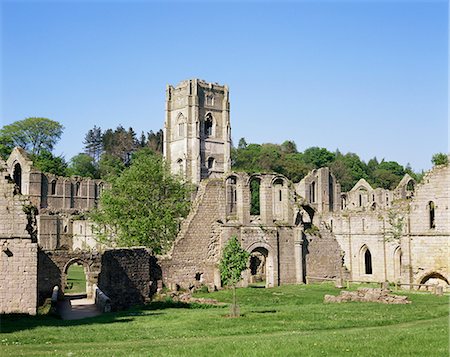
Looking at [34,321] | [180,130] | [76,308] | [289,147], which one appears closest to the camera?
[34,321]

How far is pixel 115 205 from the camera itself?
1319 inches

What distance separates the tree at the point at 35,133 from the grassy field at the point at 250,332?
77.8 metres

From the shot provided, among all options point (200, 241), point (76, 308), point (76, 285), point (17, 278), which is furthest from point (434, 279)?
point (76, 285)

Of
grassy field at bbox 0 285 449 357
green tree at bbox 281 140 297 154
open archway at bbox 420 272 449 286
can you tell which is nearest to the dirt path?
grassy field at bbox 0 285 449 357

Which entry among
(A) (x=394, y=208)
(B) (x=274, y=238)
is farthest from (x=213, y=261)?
(A) (x=394, y=208)

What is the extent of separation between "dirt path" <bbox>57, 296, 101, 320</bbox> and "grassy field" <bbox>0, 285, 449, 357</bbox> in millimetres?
1874

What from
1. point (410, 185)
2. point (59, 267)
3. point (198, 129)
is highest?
point (198, 129)

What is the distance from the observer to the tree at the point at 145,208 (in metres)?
32.8

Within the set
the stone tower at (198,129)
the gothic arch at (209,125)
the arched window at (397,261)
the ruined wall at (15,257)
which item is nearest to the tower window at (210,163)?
the stone tower at (198,129)

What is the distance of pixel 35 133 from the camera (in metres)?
96.8

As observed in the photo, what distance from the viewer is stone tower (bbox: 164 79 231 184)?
100 metres

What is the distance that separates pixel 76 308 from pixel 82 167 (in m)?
83.1

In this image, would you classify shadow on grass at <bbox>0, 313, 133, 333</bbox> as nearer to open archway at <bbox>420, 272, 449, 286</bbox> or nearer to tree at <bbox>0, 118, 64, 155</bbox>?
open archway at <bbox>420, 272, 449, 286</bbox>

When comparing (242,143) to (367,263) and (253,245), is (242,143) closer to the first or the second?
(367,263)
